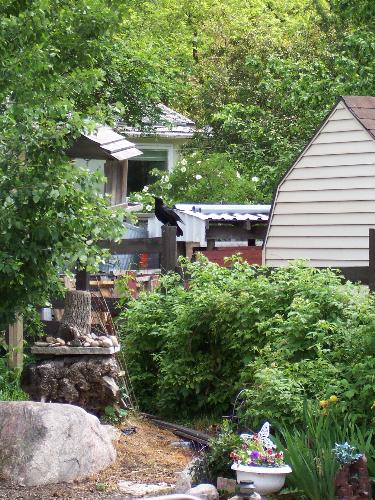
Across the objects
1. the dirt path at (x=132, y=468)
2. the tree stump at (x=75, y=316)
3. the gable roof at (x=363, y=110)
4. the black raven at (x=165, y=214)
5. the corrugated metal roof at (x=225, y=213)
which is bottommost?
the dirt path at (x=132, y=468)

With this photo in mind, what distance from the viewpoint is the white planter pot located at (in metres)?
6.35

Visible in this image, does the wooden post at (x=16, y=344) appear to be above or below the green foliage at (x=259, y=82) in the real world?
below

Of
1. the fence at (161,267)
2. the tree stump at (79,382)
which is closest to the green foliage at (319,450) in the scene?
the fence at (161,267)

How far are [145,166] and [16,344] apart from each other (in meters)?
18.1

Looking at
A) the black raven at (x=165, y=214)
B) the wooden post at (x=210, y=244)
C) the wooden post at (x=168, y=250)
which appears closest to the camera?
the wooden post at (x=168, y=250)

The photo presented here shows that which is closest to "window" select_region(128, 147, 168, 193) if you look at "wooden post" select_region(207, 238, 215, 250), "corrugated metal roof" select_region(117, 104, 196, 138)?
"corrugated metal roof" select_region(117, 104, 196, 138)

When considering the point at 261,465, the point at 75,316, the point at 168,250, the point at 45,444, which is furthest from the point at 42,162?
the point at 168,250

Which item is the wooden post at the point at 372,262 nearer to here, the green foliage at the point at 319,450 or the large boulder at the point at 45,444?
the green foliage at the point at 319,450

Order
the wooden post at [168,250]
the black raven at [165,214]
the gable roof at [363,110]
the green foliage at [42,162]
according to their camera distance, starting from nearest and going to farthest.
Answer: the green foliage at [42,162] < the wooden post at [168,250] < the gable roof at [363,110] < the black raven at [165,214]

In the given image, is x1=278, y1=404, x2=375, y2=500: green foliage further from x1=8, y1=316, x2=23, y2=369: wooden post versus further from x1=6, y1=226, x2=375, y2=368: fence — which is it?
x1=8, y1=316, x2=23, y2=369: wooden post

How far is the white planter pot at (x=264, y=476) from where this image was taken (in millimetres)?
6348

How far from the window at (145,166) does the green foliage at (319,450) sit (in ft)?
67.6

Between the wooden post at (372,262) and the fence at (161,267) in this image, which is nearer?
the wooden post at (372,262)

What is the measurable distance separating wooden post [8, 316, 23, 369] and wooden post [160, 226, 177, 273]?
247 cm
